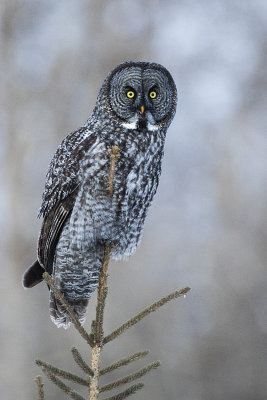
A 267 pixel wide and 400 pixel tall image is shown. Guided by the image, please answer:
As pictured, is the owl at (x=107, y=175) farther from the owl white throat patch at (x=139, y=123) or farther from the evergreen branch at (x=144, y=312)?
the evergreen branch at (x=144, y=312)

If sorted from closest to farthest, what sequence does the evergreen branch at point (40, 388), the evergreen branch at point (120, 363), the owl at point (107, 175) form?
1. the evergreen branch at point (40, 388)
2. the evergreen branch at point (120, 363)
3. the owl at point (107, 175)

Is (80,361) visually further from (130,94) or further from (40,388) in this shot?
(130,94)

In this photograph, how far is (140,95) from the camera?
3057 millimetres

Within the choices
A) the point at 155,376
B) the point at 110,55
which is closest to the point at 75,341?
the point at 155,376

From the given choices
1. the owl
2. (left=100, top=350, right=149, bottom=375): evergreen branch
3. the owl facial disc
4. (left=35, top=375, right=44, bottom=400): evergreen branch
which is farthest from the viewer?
the owl facial disc

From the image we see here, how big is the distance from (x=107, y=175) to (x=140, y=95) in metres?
0.42

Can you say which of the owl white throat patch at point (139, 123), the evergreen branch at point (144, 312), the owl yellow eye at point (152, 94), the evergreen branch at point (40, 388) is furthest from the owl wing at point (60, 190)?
the evergreen branch at point (40, 388)

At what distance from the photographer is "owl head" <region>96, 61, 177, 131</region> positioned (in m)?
3.04

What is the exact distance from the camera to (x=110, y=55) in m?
13.8

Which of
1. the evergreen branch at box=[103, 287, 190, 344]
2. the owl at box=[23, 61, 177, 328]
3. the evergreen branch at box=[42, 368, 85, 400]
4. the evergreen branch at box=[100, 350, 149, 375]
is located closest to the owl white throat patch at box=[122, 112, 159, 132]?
the owl at box=[23, 61, 177, 328]

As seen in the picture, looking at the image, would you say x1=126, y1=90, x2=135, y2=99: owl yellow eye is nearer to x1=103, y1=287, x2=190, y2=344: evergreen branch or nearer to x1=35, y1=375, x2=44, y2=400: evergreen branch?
x1=103, y1=287, x2=190, y2=344: evergreen branch

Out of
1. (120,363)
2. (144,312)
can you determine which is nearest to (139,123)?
(144,312)

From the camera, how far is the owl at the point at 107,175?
2934 millimetres

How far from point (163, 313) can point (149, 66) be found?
6.83 metres
